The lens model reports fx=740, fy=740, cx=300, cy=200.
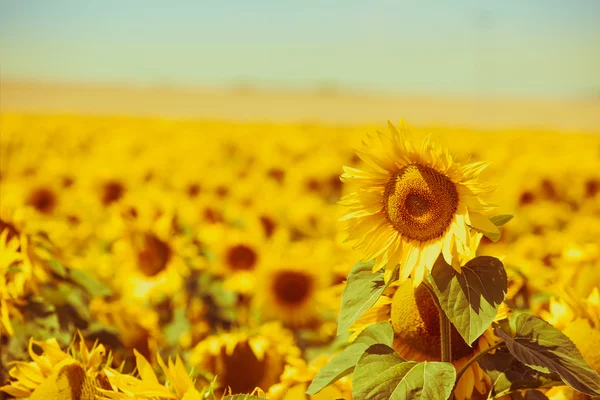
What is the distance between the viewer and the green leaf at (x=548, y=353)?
149cm

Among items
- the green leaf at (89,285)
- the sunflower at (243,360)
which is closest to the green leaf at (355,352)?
the sunflower at (243,360)

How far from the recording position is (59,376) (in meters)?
1.74

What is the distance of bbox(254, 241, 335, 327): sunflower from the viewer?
13.5 ft

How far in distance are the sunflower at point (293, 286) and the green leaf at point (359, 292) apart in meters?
2.45

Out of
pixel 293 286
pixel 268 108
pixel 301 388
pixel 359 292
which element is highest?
pixel 359 292

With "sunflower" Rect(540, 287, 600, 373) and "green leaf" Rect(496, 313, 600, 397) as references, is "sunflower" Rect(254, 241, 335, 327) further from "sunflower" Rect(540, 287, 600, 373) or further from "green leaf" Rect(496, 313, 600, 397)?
"green leaf" Rect(496, 313, 600, 397)

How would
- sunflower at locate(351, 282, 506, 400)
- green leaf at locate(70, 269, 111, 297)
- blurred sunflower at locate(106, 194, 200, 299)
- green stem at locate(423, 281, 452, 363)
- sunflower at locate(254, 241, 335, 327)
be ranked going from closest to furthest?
green stem at locate(423, 281, 452, 363) → sunflower at locate(351, 282, 506, 400) → green leaf at locate(70, 269, 111, 297) → blurred sunflower at locate(106, 194, 200, 299) → sunflower at locate(254, 241, 335, 327)

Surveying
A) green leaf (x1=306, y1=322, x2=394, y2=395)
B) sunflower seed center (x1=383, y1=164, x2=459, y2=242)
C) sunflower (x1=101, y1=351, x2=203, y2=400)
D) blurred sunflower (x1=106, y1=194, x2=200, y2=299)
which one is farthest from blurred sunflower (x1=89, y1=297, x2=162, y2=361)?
sunflower seed center (x1=383, y1=164, x2=459, y2=242)

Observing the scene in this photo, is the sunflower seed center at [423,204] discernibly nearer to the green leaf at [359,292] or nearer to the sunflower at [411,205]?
the sunflower at [411,205]

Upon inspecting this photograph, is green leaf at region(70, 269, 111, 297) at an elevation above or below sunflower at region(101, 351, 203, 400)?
below

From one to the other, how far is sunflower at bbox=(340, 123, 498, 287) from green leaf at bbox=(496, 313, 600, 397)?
237 mm

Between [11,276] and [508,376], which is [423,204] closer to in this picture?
[508,376]

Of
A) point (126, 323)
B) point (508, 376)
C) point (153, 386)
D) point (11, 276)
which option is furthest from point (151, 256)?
point (508, 376)

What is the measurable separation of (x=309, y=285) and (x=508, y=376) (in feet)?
8.43
